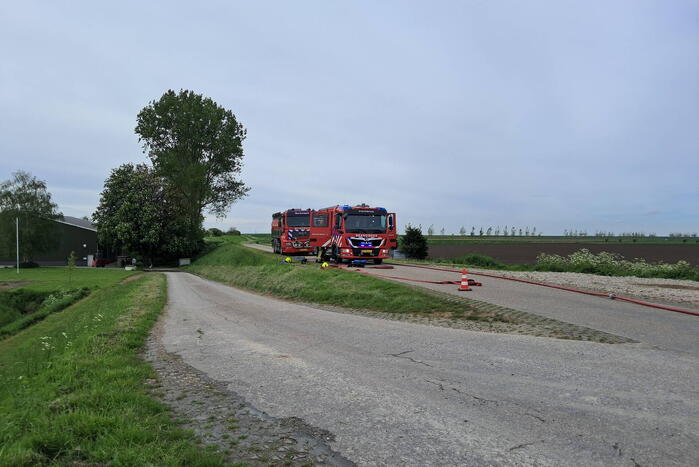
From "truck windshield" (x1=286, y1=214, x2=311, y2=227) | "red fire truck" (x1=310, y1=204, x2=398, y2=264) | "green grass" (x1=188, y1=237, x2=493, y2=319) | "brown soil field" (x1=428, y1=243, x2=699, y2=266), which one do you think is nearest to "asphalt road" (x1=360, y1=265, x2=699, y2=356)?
"green grass" (x1=188, y1=237, x2=493, y2=319)

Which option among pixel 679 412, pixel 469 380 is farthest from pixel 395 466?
pixel 679 412

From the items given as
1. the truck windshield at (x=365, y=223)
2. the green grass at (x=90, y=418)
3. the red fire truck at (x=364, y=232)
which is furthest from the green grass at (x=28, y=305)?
the green grass at (x=90, y=418)

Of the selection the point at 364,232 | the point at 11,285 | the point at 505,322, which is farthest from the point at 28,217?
the point at 505,322

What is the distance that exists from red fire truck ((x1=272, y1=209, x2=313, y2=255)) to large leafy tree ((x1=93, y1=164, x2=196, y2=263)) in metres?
22.7

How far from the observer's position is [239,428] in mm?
4723

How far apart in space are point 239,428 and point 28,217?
6415 centimetres

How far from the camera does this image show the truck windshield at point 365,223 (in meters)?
25.5

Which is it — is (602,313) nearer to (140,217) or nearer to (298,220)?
(298,220)

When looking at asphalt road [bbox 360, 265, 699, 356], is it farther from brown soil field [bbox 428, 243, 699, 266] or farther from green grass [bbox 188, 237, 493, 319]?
brown soil field [bbox 428, 243, 699, 266]

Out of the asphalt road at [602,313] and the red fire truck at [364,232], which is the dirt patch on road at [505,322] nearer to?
the asphalt road at [602,313]

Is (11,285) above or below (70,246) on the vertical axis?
below

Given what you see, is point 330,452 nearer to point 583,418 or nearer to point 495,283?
point 583,418

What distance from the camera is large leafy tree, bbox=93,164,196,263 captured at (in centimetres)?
→ 5075

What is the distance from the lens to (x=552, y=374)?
6.30 metres
